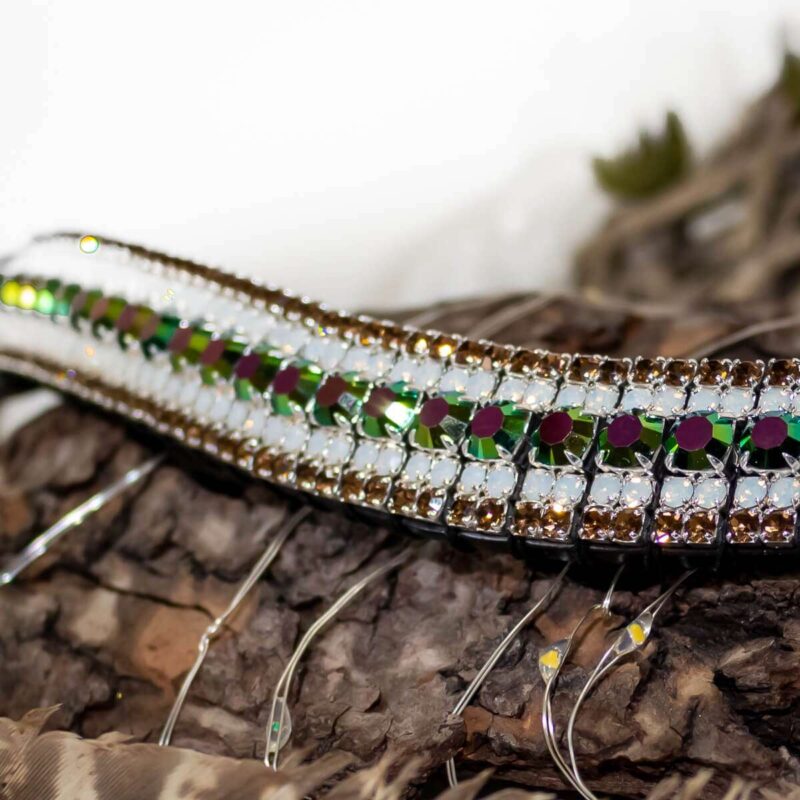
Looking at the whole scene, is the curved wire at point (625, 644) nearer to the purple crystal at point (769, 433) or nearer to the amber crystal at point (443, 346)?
the purple crystal at point (769, 433)

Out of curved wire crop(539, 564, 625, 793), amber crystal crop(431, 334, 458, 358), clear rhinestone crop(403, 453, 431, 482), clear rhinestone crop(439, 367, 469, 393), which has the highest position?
amber crystal crop(431, 334, 458, 358)

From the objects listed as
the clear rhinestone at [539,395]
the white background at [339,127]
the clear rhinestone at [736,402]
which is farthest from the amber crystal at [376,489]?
the white background at [339,127]

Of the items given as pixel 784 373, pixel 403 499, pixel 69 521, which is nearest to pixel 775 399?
pixel 784 373

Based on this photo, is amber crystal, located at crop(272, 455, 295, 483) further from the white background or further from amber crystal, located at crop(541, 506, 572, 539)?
the white background

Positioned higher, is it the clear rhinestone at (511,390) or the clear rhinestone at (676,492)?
the clear rhinestone at (511,390)

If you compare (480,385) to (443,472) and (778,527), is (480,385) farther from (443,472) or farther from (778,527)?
(778,527)

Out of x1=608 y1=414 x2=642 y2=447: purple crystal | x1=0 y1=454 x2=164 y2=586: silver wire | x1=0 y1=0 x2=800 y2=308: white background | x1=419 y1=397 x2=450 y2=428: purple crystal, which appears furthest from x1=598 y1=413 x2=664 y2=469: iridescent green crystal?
x1=0 y1=0 x2=800 y2=308: white background
